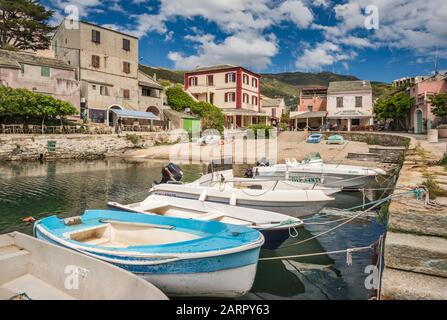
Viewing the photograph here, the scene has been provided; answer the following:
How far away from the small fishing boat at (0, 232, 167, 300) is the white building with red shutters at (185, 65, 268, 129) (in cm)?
4822

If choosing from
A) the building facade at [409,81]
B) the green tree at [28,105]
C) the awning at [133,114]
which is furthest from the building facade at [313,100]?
the green tree at [28,105]

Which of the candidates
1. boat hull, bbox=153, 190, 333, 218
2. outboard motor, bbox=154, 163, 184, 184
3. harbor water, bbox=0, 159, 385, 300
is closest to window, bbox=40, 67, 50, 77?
harbor water, bbox=0, 159, 385, 300

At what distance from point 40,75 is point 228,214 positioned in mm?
38578

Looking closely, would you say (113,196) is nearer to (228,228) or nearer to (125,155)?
(228,228)

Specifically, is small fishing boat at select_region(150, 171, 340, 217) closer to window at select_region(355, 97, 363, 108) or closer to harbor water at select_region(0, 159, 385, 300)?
harbor water at select_region(0, 159, 385, 300)

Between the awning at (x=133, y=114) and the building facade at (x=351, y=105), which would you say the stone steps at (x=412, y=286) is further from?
the building facade at (x=351, y=105)

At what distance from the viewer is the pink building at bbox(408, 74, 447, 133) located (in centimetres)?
4000

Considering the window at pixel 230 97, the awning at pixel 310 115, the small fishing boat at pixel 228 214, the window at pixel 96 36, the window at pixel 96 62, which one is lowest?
the small fishing boat at pixel 228 214

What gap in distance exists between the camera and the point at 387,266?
5.12 meters

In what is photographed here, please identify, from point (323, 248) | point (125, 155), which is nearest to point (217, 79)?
point (125, 155)

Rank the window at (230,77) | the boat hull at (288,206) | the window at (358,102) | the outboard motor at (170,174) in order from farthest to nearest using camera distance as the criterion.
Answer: the window at (230,77), the window at (358,102), the outboard motor at (170,174), the boat hull at (288,206)

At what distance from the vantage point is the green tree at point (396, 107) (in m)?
45.6

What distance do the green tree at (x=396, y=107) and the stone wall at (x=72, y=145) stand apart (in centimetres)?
3246

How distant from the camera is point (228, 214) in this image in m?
10.3
